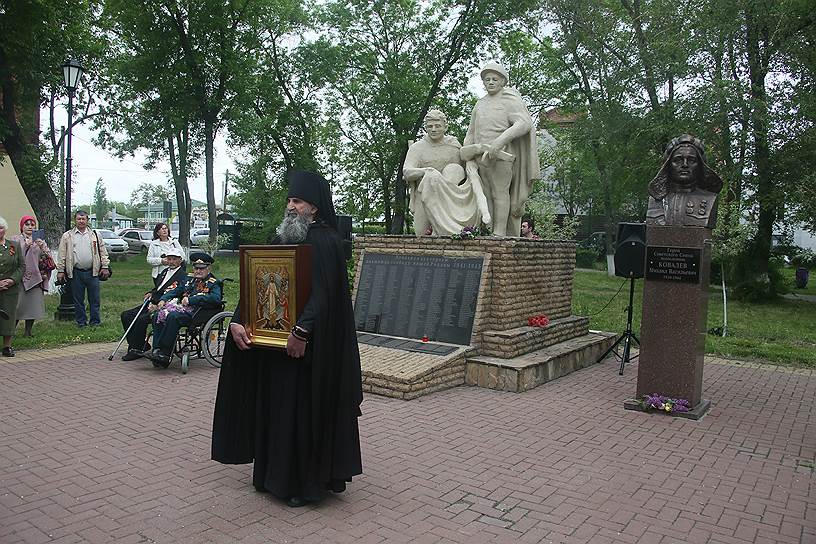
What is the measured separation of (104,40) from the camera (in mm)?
19672

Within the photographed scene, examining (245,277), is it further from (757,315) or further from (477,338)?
(757,315)

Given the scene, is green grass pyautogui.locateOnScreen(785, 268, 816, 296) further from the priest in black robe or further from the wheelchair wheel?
the priest in black robe

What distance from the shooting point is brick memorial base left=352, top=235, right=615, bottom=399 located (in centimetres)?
707

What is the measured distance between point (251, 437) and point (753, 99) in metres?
15.5

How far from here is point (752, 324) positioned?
13203mm

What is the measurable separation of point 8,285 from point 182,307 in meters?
2.45

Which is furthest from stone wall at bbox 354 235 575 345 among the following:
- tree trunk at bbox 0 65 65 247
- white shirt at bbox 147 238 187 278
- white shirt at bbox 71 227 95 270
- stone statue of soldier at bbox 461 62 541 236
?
tree trunk at bbox 0 65 65 247

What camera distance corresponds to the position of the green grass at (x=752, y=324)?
10.2 meters

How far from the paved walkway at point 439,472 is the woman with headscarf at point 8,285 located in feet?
3.68

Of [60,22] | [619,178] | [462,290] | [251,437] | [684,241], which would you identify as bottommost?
[251,437]

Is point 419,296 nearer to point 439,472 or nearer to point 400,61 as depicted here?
point 439,472

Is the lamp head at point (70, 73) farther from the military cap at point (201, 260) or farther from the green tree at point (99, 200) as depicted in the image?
the green tree at point (99, 200)

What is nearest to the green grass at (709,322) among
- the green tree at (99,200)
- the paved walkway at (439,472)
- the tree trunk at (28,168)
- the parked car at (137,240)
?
the tree trunk at (28,168)

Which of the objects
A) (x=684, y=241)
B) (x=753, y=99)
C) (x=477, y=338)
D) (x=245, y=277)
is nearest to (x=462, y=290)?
(x=477, y=338)
